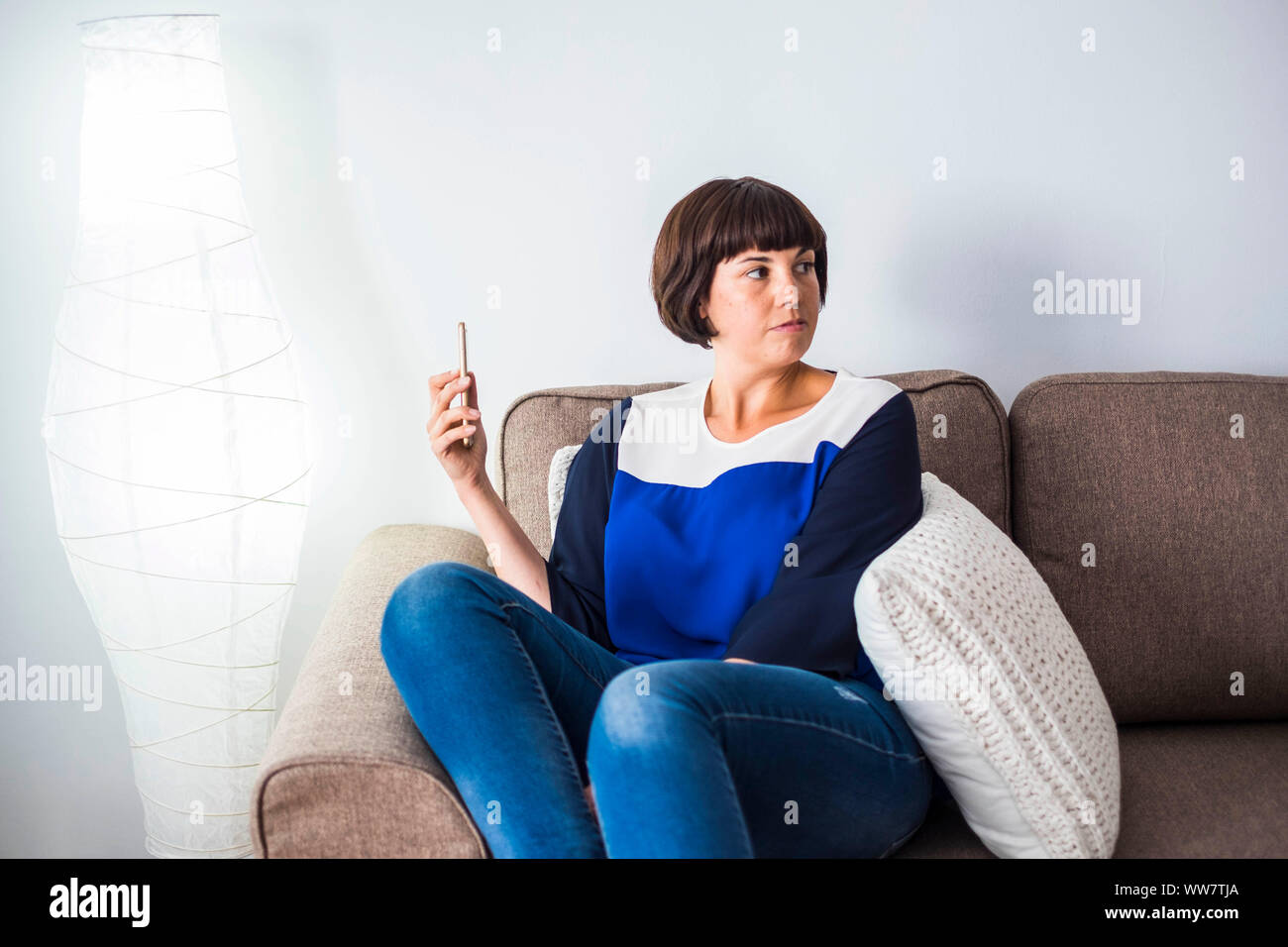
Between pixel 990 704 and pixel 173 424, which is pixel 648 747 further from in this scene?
pixel 173 424

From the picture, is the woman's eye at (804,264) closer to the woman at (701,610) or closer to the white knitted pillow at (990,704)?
the woman at (701,610)

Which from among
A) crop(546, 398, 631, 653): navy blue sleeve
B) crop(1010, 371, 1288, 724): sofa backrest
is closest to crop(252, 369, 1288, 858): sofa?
crop(1010, 371, 1288, 724): sofa backrest

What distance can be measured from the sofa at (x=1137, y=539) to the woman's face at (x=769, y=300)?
26cm

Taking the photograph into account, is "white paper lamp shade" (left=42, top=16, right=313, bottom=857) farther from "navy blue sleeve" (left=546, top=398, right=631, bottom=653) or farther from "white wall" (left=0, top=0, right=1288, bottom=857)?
"navy blue sleeve" (left=546, top=398, right=631, bottom=653)

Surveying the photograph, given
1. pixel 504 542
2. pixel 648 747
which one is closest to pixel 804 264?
pixel 504 542

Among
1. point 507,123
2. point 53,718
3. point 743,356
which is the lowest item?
point 53,718

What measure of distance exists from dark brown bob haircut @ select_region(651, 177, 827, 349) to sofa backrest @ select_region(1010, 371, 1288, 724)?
45cm

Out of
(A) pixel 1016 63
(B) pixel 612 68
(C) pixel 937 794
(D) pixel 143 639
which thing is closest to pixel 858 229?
(A) pixel 1016 63

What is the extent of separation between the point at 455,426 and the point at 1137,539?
97cm

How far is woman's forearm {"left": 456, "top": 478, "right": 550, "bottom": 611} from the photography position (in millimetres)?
1359

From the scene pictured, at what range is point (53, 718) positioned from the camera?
1.77 metres

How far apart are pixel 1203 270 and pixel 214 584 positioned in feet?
Answer: 5.66
